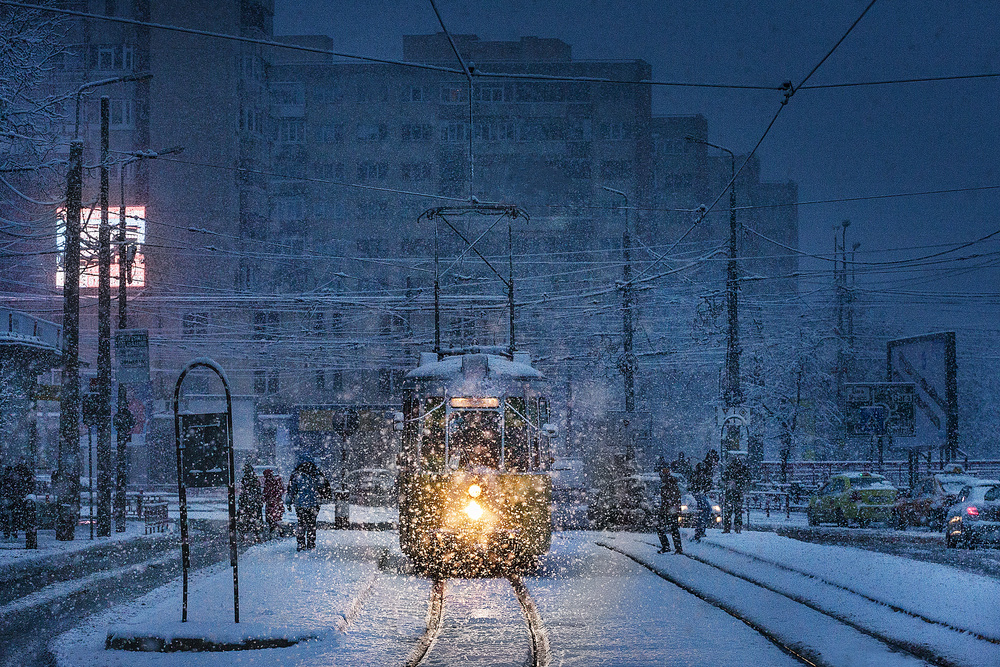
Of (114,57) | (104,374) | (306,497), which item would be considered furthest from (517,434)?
(114,57)

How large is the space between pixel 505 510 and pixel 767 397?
54126mm

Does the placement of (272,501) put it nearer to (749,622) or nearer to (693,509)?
(693,509)

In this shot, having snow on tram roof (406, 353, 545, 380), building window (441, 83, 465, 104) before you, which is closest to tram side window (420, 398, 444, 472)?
snow on tram roof (406, 353, 545, 380)

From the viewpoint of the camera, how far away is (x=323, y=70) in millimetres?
88375

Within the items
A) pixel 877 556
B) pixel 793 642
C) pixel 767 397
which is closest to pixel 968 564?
pixel 877 556

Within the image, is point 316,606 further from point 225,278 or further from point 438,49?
point 438,49

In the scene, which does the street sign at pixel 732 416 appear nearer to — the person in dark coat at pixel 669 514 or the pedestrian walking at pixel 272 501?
the person in dark coat at pixel 669 514

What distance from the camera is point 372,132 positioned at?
293ft

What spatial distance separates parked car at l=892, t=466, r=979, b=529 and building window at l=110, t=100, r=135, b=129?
57.3 meters

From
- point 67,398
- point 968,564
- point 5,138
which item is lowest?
point 968,564

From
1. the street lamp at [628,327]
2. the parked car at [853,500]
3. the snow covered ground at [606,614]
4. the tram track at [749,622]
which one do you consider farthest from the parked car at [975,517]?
the street lamp at [628,327]

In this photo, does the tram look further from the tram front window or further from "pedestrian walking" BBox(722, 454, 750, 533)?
"pedestrian walking" BBox(722, 454, 750, 533)

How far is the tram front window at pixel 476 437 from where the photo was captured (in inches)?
782

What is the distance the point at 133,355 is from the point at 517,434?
10.3m
